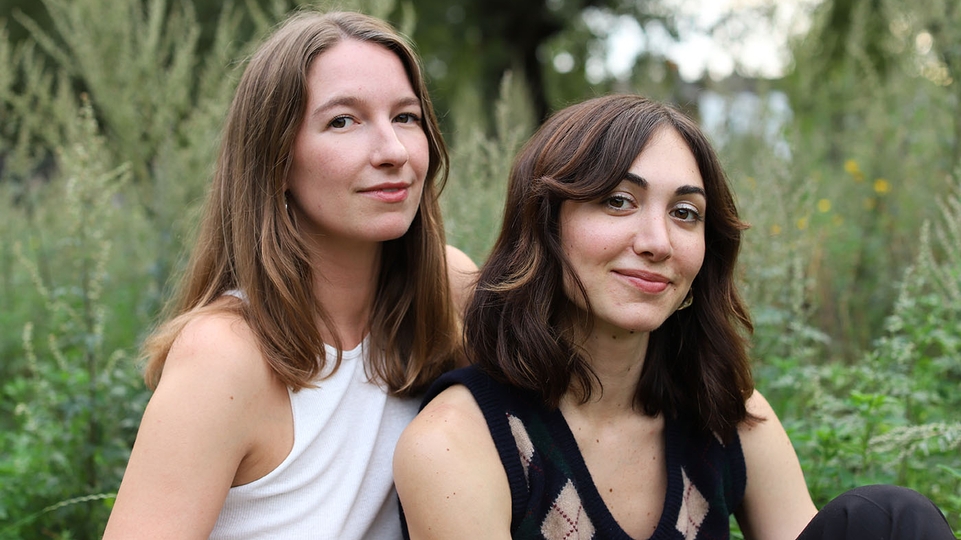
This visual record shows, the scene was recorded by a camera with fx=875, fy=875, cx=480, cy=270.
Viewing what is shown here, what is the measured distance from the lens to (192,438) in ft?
5.41

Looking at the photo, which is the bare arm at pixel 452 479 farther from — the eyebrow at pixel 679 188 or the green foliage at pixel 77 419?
the green foliage at pixel 77 419

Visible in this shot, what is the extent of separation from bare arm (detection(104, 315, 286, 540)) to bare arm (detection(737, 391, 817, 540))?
3.61 feet

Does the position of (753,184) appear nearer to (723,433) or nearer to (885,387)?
(885,387)

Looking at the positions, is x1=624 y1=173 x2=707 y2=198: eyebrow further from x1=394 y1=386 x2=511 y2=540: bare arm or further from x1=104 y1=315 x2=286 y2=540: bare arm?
x1=104 y1=315 x2=286 y2=540: bare arm

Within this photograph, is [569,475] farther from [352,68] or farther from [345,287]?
[352,68]

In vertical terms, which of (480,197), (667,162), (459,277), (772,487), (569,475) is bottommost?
(772,487)

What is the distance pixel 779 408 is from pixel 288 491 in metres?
1.62

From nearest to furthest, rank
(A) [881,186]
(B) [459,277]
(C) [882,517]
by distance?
(C) [882,517] → (B) [459,277] → (A) [881,186]

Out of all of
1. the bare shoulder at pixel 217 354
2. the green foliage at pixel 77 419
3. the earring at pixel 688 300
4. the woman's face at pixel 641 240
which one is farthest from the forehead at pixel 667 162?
the green foliage at pixel 77 419

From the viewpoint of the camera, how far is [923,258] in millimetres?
2469

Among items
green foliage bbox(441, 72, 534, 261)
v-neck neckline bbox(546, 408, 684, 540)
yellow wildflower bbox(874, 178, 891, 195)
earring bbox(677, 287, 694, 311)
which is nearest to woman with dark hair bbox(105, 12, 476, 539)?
A: v-neck neckline bbox(546, 408, 684, 540)

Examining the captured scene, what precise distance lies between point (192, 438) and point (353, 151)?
669mm

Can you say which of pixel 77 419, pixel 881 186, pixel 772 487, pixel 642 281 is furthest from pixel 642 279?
pixel 881 186

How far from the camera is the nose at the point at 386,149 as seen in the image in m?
1.87
